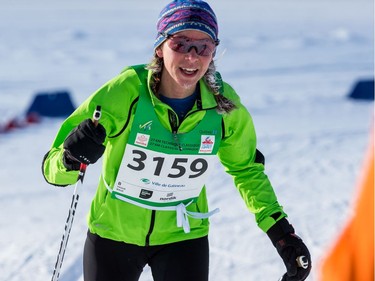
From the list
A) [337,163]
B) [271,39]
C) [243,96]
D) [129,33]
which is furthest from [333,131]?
[129,33]

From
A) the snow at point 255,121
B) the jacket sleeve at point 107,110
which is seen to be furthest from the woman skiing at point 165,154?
the snow at point 255,121

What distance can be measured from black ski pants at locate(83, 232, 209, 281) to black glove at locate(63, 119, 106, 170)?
381mm

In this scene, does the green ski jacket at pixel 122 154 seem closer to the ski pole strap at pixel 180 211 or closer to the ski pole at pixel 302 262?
the ski pole strap at pixel 180 211

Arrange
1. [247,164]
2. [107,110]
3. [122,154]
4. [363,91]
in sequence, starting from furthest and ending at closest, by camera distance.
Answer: [363,91], [247,164], [122,154], [107,110]

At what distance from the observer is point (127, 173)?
262 centimetres

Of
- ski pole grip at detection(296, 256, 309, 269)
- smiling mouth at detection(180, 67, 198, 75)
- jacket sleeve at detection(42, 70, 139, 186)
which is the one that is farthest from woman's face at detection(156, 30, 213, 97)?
ski pole grip at detection(296, 256, 309, 269)

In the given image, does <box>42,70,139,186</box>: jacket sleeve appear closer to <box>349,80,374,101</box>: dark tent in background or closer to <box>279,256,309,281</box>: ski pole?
<box>279,256,309,281</box>: ski pole

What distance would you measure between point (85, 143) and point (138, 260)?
557 millimetres

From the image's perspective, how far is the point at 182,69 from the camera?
2.59m

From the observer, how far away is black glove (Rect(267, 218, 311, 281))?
2643 millimetres

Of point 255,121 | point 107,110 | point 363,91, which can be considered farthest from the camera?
point 363,91

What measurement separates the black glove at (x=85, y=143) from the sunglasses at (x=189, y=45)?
17.2 inches

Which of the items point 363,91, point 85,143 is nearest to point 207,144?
point 85,143

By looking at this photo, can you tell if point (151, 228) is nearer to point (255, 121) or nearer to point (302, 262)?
point (302, 262)
